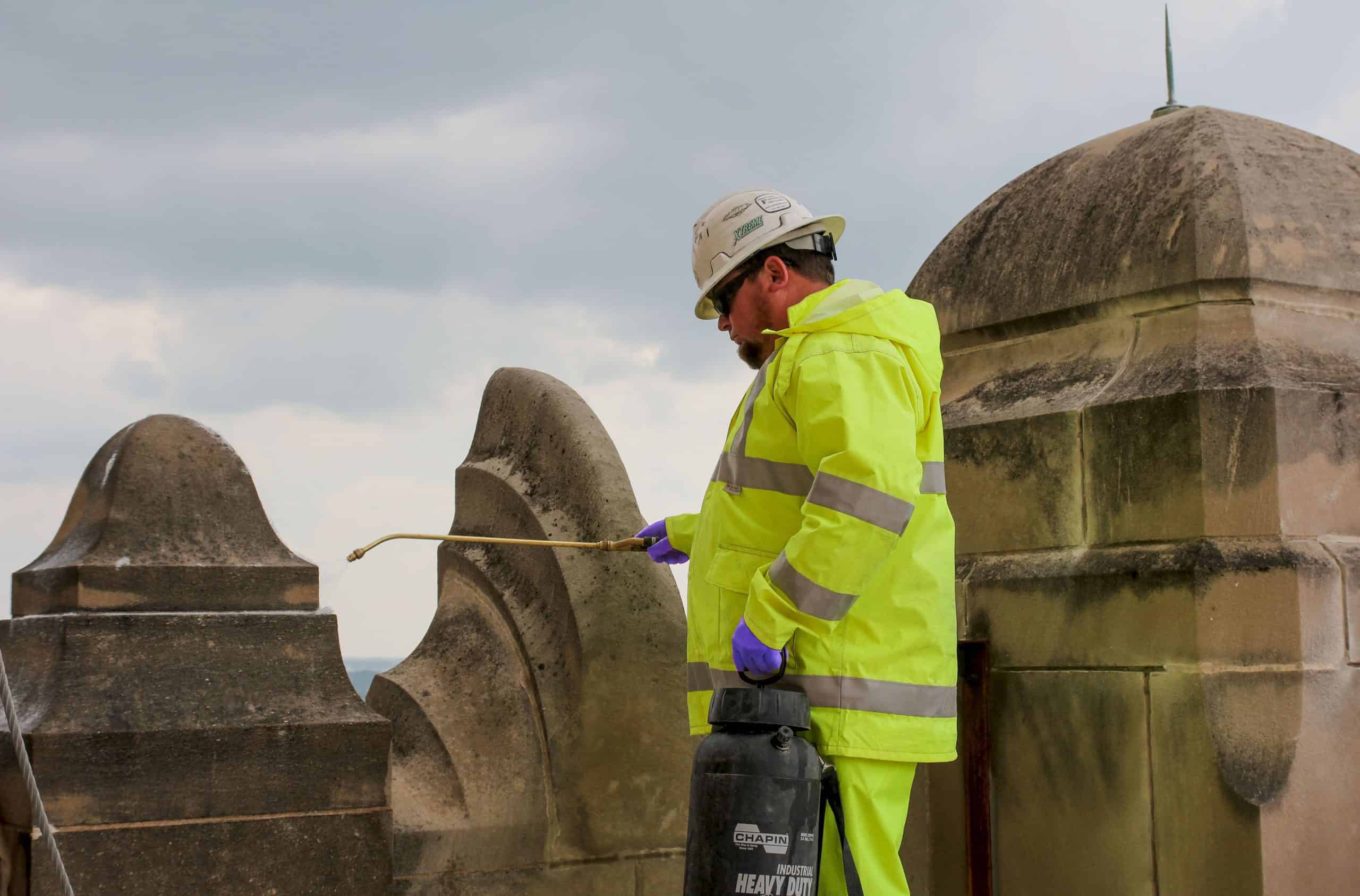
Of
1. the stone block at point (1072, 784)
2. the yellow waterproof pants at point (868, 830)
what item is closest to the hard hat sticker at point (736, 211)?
the yellow waterproof pants at point (868, 830)

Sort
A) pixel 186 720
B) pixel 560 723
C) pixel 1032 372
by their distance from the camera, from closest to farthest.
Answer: pixel 186 720, pixel 1032 372, pixel 560 723

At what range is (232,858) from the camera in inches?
147

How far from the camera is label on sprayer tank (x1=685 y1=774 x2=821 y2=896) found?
2.73 m

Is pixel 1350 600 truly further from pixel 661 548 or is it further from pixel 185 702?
pixel 185 702

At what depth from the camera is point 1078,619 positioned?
3.64m

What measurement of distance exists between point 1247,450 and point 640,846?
205cm

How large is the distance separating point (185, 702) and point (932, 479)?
2.04 metres

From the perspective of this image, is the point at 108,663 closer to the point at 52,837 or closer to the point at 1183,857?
the point at 52,837

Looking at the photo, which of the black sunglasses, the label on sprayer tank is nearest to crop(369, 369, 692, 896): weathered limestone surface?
the black sunglasses

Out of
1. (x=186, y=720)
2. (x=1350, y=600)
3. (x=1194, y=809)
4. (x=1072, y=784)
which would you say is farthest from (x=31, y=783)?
(x=1350, y=600)

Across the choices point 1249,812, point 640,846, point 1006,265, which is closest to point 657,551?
point 640,846

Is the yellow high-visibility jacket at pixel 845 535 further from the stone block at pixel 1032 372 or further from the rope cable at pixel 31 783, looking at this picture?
the rope cable at pixel 31 783

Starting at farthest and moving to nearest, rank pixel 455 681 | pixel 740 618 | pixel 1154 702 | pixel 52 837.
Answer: pixel 455 681 → pixel 1154 702 → pixel 52 837 → pixel 740 618

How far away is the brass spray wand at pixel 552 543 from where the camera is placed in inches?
159
